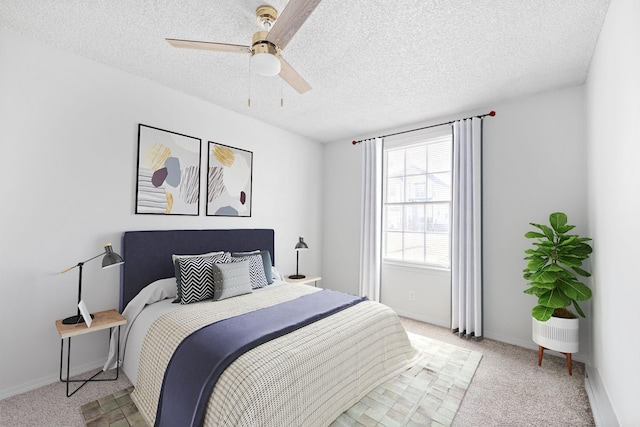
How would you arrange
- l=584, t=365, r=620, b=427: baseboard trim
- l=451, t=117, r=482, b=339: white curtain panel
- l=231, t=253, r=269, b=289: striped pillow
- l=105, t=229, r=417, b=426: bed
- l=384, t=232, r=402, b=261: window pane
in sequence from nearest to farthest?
l=105, t=229, r=417, b=426: bed → l=584, t=365, r=620, b=427: baseboard trim → l=231, t=253, r=269, b=289: striped pillow → l=451, t=117, r=482, b=339: white curtain panel → l=384, t=232, r=402, b=261: window pane

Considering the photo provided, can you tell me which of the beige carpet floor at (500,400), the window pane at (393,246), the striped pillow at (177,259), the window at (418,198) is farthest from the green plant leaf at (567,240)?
the striped pillow at (177,259)

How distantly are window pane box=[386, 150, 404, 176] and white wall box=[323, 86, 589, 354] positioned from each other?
0.66m

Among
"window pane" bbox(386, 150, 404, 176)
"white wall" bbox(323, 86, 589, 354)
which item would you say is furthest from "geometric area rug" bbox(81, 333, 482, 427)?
"window pane" bbox(386, 150, 404, 176)

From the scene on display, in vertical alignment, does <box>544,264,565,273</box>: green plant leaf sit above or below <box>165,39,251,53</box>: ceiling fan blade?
below

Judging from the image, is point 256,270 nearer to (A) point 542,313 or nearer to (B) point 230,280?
(B) point 230,280

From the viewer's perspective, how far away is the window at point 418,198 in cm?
379

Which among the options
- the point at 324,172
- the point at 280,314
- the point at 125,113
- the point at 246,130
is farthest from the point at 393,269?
the point at 125,113

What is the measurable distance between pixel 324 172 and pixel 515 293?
10.5 feet

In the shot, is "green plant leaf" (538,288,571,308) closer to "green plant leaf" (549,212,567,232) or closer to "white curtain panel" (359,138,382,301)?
"green plant leaf" (549,212,567,232)

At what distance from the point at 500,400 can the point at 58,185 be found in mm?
3867

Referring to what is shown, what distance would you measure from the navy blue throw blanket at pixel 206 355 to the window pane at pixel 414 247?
2.18m

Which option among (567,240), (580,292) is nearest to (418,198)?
(567,240)

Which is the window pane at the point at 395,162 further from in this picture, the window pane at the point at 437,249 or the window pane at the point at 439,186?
the window pane at the point at 437,249

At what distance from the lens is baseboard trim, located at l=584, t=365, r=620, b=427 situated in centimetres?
177
